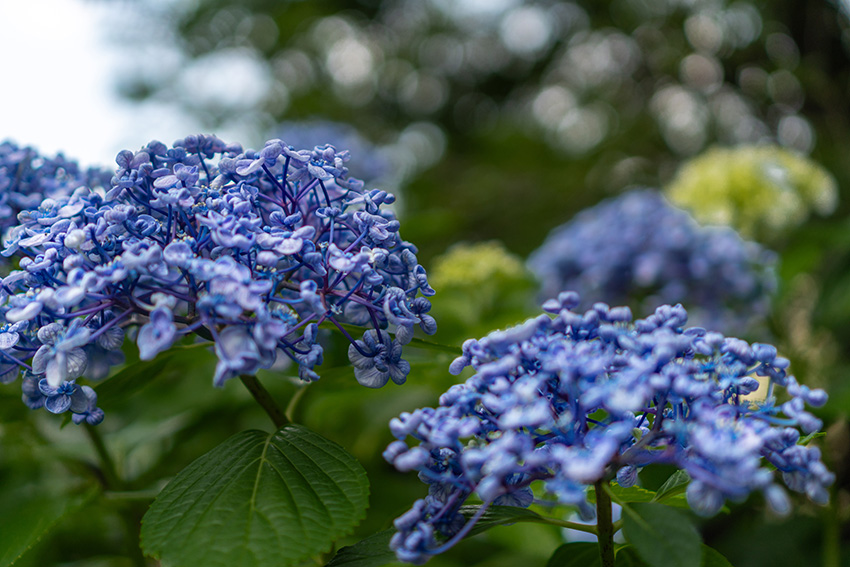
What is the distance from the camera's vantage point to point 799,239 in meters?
3.09

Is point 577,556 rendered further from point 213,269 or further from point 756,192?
point 756,192

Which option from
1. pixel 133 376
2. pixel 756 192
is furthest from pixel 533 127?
pixel 133 376

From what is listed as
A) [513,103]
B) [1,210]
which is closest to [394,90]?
[513,103]

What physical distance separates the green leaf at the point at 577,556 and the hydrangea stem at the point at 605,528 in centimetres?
5

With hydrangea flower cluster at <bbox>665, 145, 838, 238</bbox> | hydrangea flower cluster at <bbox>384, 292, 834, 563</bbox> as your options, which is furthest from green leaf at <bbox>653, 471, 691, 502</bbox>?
hydrangea flower cluster at <bbox>665, 145, 838, 238</bbox>

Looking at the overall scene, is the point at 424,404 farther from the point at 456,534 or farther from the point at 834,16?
the point at 834,16

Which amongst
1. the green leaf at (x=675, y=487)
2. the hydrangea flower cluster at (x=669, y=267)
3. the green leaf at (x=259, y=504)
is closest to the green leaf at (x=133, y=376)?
the green leaf at (x=259, y=504)

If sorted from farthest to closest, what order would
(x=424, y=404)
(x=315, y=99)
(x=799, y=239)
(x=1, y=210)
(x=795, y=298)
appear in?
(x=315, y=99) → (x=795, y=298) → (x=799, y=239) → (x=424, y=404) → (x=1, y=210)

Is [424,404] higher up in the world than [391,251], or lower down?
lower down

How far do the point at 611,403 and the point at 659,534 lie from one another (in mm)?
210

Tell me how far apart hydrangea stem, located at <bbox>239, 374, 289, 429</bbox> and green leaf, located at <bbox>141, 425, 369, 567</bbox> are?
0.06 metres

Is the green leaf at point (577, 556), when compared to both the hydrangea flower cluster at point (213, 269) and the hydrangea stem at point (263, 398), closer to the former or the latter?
the hydrangea flower cluster at point (213, 269)

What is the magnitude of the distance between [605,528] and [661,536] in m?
0.12

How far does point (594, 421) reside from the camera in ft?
3.06
